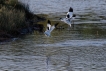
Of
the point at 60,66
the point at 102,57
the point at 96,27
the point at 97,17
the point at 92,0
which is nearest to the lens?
the point at 60,66

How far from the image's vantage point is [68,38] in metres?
20.7

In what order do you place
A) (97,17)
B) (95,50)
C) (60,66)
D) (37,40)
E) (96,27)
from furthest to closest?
(97,17) → (96,27) → (37,40) → (95,50) → (60,66)

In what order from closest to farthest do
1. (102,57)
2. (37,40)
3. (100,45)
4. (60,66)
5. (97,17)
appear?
(60,66)
(102,57)
(100,45)
(37,40)
(97,17)

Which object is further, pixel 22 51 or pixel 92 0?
pixel 92 0

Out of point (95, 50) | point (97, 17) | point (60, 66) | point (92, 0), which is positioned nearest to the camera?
point (60, 66)

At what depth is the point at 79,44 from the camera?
18.8 meters

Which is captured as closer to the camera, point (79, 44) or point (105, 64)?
point (105, 64)

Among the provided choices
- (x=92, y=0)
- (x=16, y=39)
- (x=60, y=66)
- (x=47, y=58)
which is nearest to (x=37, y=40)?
(x=16, y=39)

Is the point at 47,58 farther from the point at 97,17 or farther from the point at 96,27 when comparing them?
the point at 97,17

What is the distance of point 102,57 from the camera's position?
15547 millimetres

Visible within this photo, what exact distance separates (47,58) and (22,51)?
6.40 ft

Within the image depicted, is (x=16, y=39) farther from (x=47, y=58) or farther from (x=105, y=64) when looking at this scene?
(x=105, y=64)

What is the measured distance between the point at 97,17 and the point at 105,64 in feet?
54.1

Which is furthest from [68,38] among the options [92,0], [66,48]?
[92,0]
